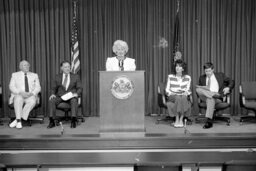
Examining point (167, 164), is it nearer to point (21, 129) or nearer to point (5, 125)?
point (21, 129)

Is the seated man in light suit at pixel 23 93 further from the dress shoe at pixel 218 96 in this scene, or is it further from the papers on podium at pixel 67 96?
the dress shoe at pixel 218 96

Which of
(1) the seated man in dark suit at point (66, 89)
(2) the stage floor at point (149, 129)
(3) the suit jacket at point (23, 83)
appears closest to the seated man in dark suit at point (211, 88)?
(2) the stage floor at point (149, 129)

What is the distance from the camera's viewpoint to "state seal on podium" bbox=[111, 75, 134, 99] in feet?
16.6

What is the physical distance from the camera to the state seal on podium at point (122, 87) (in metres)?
5.07

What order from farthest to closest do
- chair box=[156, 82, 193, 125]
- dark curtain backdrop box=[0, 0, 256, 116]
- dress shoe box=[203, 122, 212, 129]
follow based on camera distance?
dark curtain backdrop box=[0, 0, 256, 116], chair box=[156, 82, 193, 125], dress shoe box=[203, 122, 212, 129]

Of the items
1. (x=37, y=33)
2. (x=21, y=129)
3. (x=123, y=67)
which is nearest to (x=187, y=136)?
(x=123, y=67)

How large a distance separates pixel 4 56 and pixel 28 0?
4.19 feet

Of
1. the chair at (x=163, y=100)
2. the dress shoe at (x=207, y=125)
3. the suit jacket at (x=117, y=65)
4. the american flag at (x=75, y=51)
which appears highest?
the american flag at (x=75, y=51)

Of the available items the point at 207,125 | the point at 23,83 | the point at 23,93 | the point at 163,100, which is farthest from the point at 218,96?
the point at 23,83

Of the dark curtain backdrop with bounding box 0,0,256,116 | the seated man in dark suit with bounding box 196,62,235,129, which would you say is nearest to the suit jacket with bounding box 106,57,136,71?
the seated man in dark suit with bounding box 196,62,235,129

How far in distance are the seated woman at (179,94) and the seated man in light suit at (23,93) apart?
7.85 feet

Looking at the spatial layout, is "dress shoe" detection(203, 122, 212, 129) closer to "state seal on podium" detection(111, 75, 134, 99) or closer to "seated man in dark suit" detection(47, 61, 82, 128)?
"state seal on podium" detection(111, 75, 134, 99)

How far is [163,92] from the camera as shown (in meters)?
6.48

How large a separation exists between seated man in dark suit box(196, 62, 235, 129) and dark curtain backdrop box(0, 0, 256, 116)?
3.66ft
